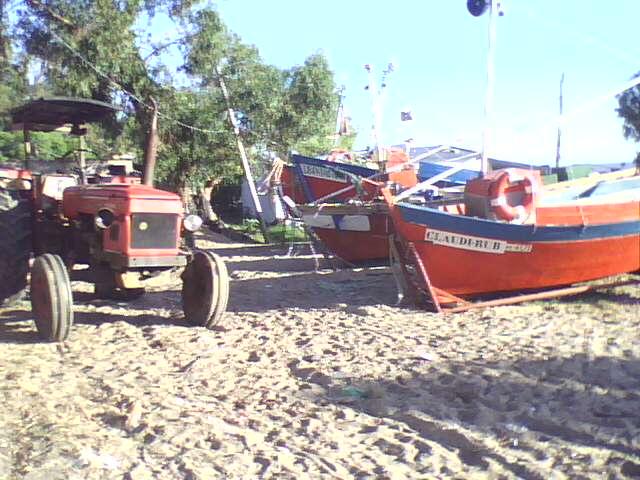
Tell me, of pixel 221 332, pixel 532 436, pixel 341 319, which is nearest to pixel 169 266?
pixel 221 332

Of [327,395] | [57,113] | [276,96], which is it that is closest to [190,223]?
[57,113]

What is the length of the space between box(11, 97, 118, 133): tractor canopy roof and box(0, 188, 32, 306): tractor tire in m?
0.89

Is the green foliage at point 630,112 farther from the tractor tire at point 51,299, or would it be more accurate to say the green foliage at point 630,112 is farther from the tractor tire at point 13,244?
the tractor tire at point 51,299

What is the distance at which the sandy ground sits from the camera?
3.76 meters

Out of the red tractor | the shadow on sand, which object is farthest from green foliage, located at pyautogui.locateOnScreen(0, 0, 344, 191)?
the shadow on sand

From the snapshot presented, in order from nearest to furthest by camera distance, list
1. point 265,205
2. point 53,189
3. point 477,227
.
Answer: point 53,189, point 477,227, point 265,205

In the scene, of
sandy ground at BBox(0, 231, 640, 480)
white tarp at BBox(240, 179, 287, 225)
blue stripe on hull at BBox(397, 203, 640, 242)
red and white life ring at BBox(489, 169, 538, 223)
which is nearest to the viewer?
sandy ground at BBox(0, 231, 640, 480)

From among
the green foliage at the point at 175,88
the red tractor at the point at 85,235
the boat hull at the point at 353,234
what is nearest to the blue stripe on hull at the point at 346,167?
the boat hull at the point at 353,234

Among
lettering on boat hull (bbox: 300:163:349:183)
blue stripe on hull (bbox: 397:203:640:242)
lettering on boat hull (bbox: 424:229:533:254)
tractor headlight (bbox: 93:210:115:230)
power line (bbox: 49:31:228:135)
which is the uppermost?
power line (bbox: 49:31:228:135)

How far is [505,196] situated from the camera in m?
7.94

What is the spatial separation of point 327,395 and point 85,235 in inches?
129

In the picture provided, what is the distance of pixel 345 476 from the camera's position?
358 cm

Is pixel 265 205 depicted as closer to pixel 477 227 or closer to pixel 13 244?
pixel 477 227

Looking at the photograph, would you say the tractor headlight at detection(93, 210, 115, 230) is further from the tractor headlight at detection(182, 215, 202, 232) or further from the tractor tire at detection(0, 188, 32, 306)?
the tractor tire at detection(0, 188, 32, 306)
